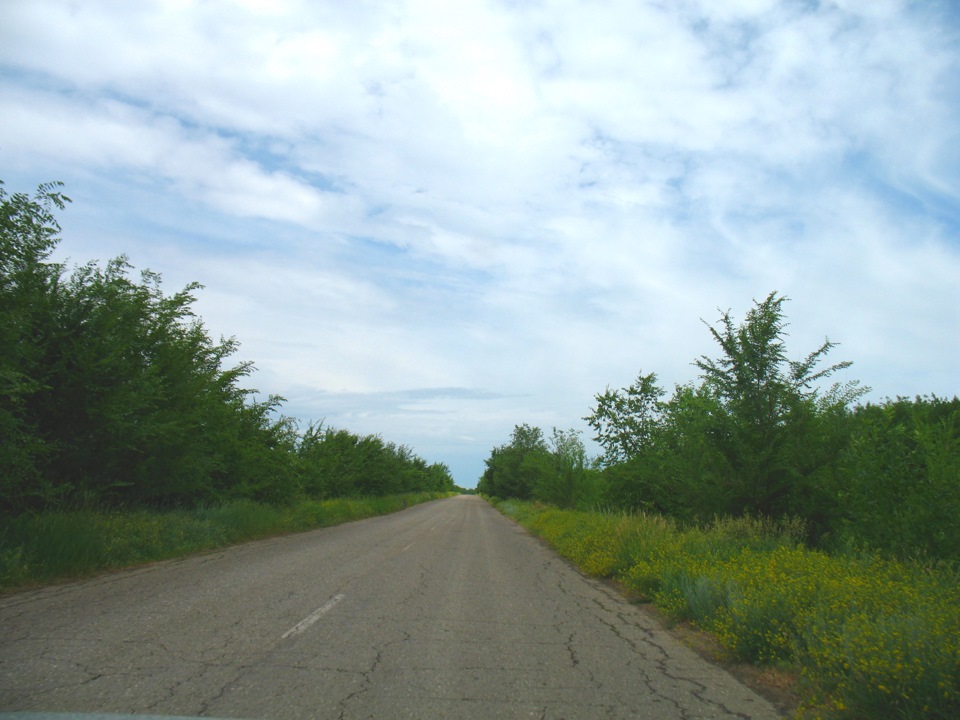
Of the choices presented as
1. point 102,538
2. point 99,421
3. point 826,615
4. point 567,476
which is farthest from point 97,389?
point 567,476

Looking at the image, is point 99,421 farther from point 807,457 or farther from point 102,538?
point 807,457

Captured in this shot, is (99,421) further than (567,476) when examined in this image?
No

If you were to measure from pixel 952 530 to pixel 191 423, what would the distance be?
54.6ft

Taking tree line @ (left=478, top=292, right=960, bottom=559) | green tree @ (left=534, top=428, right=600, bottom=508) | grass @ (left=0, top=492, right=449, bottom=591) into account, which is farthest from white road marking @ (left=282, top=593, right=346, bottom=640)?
green tree @ (left=534, top=428, right=600, bottom=508)

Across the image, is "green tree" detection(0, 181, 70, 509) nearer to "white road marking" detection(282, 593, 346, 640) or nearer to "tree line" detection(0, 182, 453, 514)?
"tree line" detection(0, 182, 453, 514)

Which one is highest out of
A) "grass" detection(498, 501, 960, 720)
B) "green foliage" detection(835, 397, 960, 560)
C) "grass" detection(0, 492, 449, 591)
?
"green foliage" detection(835, 397, 960, 560)

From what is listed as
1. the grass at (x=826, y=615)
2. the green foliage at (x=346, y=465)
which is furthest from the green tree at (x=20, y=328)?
the green foliage at (x=346, y=465)

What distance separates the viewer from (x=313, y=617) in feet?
25.0

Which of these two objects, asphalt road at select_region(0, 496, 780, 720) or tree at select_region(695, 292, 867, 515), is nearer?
asphalt road at select_region(0, 496, 780, 720)

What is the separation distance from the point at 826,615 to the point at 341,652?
4.93 meters

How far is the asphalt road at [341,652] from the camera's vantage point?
477 centimetres

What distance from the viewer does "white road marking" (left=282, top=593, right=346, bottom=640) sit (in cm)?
682

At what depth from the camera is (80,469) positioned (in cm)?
1318

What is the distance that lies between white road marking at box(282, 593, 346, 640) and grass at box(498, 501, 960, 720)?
190 inches
